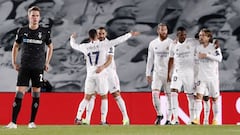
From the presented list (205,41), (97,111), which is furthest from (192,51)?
(97,111)

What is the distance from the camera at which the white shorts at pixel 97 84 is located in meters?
15.9

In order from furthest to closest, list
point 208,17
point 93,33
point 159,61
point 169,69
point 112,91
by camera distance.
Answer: point 208,17 → point 112,91 → point 159,61 → point 169,69 → point 93,33

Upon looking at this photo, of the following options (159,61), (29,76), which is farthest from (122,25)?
(29,76)

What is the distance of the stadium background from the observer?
19.6 meters

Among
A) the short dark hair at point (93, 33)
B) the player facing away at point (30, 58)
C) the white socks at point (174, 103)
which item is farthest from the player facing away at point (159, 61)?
the player facing away at point (30, 58)

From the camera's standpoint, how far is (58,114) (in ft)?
62.4

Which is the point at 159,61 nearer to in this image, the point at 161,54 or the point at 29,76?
the point at 161,54

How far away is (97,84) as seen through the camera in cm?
1589

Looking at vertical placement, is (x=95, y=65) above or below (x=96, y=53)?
below

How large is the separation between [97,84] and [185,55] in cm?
185

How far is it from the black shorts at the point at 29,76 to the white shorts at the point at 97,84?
283 centimetres

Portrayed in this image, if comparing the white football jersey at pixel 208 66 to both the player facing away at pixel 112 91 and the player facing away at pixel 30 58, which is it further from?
the player facing away at pixel 30 58

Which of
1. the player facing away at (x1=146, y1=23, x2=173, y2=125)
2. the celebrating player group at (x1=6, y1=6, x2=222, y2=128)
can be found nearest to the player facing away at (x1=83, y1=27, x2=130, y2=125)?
the celebrating player group at (x1=6, y1=6, x2=222, y2=128)

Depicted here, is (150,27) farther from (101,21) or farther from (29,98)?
(29,98)
